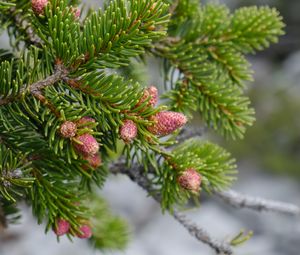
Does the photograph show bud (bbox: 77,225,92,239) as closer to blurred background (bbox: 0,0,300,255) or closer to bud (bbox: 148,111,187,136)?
bud (bbox: 148,111,187,136)

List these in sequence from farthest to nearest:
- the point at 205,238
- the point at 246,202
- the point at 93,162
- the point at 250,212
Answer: the point at 250,212 → the point at 246,202 → the point at 205,238 → the point at 93,162

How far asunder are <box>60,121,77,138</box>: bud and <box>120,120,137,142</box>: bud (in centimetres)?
8

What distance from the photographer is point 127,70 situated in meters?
1.17

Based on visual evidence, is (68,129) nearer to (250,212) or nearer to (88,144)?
(88,144)

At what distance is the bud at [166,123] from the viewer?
75 centimetres

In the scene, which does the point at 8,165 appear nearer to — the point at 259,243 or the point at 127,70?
the point at 127,70

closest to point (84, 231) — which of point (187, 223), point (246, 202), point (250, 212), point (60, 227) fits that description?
point (60, 227)

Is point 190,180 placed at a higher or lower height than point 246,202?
higher

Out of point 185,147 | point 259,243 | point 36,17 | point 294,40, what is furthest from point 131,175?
point 294,40

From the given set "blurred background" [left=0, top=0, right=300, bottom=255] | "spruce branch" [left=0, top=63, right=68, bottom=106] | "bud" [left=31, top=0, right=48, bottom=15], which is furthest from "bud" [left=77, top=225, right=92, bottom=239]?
"blurred background" [left=0, top=0, right=300, bottom=255]

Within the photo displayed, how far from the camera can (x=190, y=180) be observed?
0.81 m

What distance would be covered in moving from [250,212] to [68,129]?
5148 mm

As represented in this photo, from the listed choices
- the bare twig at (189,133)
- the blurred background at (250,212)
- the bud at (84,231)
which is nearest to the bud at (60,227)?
the bud at (84,231)

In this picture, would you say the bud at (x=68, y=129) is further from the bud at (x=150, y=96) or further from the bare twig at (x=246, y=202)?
the bare twig at (x=246, y=202)
